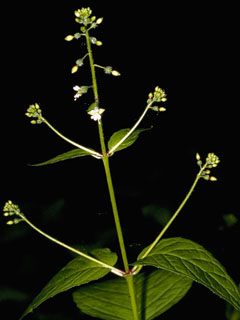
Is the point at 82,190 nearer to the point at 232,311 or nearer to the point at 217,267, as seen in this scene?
the point at 232,311

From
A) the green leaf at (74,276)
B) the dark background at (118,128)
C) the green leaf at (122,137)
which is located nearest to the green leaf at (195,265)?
the green leaf at (74,276)

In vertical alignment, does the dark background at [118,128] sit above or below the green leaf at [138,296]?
above

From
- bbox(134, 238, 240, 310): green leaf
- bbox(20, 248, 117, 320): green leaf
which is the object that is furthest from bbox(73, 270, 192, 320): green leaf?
bbox(134, 238, 240, 310): green leaf

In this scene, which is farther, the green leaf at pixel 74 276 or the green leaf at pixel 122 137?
the green leaf at pixel 122 137

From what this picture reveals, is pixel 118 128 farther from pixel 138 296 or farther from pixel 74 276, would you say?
pixel 74 276

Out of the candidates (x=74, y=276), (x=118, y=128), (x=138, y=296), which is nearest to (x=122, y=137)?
(x=74, y=276)

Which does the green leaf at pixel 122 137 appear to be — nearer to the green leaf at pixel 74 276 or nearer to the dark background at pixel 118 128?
the green leaf at pixel 74 276
